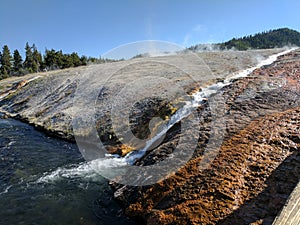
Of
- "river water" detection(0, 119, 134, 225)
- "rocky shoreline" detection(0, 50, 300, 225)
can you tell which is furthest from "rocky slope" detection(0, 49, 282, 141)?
"rocky shoreline" detection(0, 50, 300, 225)

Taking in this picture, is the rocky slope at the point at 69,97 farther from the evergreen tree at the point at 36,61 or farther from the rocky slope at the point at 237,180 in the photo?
the evergreen tree at the point at 36,61

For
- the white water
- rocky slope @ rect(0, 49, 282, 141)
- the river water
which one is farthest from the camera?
rocky slope @ rect(0, 49, 282, 141)

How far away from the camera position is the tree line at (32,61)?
69.2 metres

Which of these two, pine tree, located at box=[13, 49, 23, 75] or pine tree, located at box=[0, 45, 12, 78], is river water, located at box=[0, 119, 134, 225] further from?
pine tree, located at box=[13, 49, 23, 75]

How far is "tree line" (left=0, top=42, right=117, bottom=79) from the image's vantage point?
69188 millimetres

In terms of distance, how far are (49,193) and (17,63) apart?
78918 millimetres

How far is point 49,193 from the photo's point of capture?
9.26 m

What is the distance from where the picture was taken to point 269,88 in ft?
37.7

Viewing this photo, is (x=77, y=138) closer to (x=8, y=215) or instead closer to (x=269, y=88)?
(x=8, y=215)

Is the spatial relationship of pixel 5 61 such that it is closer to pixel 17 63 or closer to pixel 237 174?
pixel 17 63

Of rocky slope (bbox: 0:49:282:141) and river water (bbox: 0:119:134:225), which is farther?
rocky slope (bbox: 0:49:282:141)

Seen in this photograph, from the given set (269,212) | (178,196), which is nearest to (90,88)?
(178,196)

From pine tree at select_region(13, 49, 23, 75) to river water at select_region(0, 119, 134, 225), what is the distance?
2767 inches

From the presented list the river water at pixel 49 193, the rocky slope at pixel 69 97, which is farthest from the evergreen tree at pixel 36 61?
the river water at pixel 49 193
